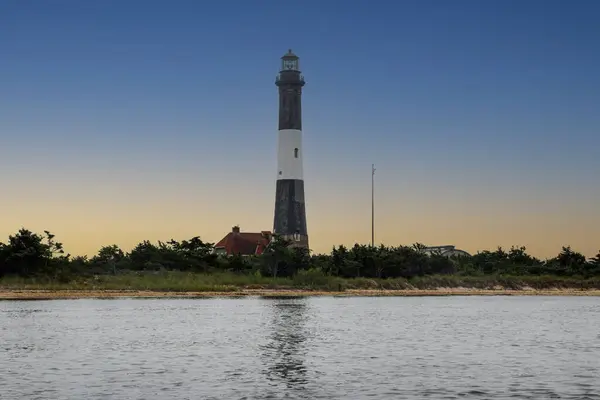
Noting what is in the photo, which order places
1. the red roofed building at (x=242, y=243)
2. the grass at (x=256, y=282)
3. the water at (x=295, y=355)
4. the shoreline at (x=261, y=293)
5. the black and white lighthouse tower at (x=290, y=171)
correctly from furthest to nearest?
the red roofed building at (x=242, y=243) < the black and white lighthouse tower at (x=290, y=171) < the grass at (x=256, y=282) < the shoreline at (x=261, y=293) < the water at (x=295, y=355)

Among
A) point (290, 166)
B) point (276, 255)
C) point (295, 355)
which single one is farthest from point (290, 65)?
point (295, 355)

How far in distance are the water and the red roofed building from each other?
49390 millimetres

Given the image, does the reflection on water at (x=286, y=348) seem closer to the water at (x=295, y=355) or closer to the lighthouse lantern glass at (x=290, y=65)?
the water at (x=295, y=355)

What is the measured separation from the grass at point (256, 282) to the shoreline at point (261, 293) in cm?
53

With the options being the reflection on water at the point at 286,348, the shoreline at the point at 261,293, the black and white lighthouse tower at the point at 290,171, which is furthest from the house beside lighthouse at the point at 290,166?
the reflection on water at the point at 286,348

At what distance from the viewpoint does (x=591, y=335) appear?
4441 centimetres

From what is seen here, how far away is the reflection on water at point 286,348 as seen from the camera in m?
27.9

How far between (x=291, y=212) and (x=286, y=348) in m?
65.2

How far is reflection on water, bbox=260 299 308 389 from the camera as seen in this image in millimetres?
27891

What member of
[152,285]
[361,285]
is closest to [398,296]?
[361,285]

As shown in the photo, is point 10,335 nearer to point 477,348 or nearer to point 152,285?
point 477,348

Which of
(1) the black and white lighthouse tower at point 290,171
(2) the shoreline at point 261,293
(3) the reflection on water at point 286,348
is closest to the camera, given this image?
(3) the reflection on water at point 286,348

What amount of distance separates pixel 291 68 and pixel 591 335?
68211 millimetres

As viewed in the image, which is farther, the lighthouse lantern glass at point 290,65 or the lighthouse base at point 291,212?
the lighthouse lantern glass at point 290,65
